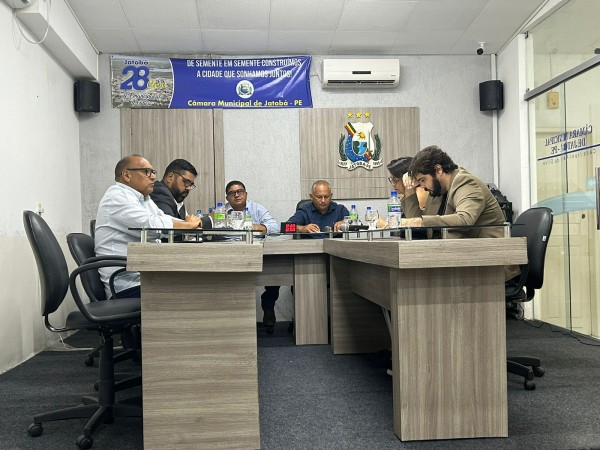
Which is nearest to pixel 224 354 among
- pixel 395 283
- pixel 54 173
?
pixel 395 283

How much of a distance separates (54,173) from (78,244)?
2.30 metres

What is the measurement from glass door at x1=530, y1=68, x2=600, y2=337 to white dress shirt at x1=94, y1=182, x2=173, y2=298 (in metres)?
3.37

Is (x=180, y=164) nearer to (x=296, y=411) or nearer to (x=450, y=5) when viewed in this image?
(x=296, y=411)

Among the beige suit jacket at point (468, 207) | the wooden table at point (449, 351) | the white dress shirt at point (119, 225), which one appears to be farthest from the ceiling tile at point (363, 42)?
the wooden table at point (449, 351)

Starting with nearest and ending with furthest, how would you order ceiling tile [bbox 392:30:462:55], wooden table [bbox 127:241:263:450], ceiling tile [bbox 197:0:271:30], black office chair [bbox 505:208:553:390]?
wooden table [bbox 127:241:263:450], black office chair [bbox 505:208:553:390], ceiling tile [bbox 197:0:271:30], ceiling tile [bbox 392:30:462:55]

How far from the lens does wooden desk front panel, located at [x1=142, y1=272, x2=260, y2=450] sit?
1.99 m

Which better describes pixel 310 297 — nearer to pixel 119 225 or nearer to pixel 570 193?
pixel 119 225

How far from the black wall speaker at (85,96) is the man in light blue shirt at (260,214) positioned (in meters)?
1.57

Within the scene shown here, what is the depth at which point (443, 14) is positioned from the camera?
5031 mm

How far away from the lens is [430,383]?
6.92ft

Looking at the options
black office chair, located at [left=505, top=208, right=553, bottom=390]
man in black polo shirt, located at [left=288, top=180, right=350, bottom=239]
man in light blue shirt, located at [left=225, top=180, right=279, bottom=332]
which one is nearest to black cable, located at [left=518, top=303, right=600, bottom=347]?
black office chair, located at [left=505, top=208, right=553, bottom=390]

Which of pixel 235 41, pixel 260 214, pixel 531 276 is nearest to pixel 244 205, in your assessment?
pixel 260 214

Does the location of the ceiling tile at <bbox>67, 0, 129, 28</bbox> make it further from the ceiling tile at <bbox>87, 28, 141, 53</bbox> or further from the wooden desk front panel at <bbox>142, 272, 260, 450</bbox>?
the wooden desk front panel at <bbox>142, 272, 260, 450</bbox>

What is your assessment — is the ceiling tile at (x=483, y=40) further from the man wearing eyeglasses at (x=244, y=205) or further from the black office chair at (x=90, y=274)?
the black office chair at (x=90, y=274)
